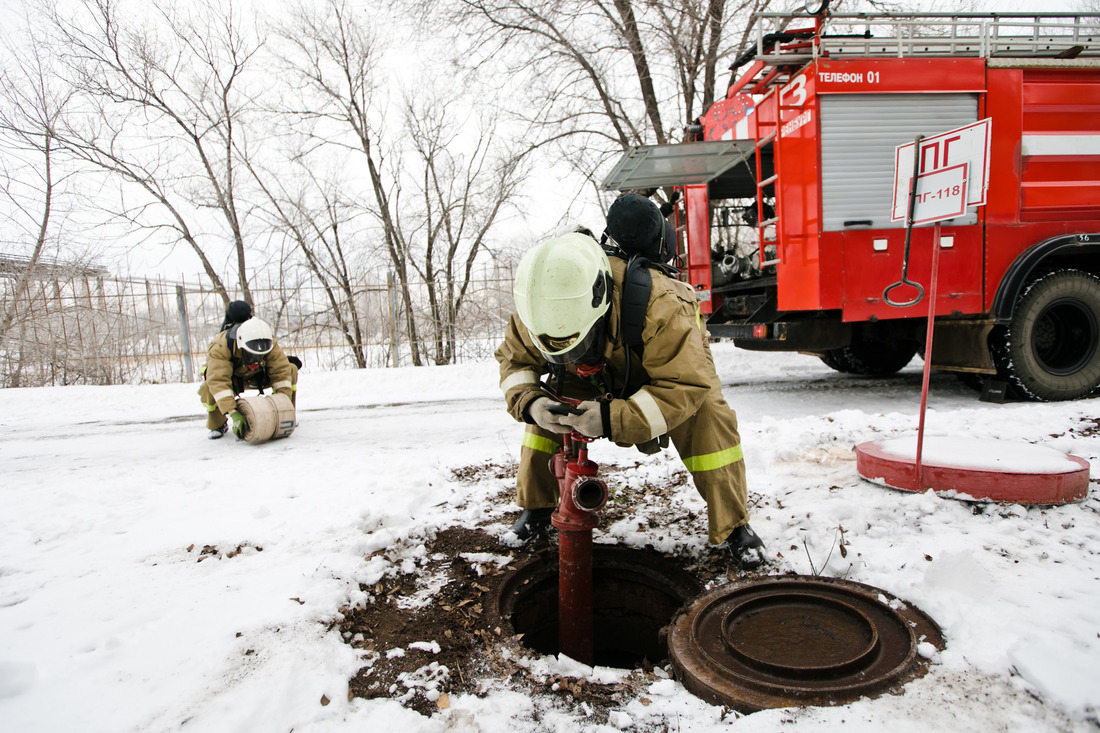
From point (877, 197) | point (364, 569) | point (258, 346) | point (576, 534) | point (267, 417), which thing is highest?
point (877, 197)

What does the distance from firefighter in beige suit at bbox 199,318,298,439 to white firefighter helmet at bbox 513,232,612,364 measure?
4.33m

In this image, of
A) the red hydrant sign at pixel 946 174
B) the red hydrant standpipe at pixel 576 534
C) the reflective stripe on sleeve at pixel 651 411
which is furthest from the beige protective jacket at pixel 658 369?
the red hydrant sign at pixel 946 174

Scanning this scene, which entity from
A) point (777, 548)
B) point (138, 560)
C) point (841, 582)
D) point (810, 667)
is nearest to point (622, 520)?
point (777, 548)

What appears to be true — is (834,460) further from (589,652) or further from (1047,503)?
(589,652)

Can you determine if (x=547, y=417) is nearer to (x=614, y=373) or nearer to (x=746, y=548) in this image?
(x=614, y=373)

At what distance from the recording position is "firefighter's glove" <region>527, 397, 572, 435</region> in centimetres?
232

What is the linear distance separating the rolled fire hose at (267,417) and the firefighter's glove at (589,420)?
420 cm

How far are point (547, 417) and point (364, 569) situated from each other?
3.77 ft

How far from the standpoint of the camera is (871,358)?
27.1 feet

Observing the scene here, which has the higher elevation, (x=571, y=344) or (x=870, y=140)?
(x=870, y=140)

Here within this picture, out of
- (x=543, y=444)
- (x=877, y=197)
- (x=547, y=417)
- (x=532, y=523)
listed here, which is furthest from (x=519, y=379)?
(x=877, y=197)

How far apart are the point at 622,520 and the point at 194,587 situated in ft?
6.86

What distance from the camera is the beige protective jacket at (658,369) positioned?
87.4 inches

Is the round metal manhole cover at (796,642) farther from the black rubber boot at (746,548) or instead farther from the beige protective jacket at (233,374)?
the beige protective jacket at (233,374)
